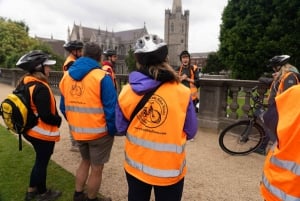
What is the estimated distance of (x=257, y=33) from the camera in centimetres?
2109

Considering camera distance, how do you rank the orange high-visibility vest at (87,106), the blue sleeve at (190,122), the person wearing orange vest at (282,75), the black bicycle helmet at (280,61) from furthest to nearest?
the black bicycle helmet at (280,61) < the person wearing orange vest at (282,75) < the orange high-visibility vest at (87,106) < the blue sleeve at (190,122)

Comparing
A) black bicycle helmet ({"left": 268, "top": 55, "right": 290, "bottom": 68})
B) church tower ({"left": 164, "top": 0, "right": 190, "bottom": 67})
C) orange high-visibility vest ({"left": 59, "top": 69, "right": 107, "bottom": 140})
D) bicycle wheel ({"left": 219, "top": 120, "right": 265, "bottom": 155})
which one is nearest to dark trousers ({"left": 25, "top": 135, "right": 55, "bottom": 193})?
orange high-visibility vest ({"left": 59, "top": 69, "right": 107, "bottom": 140})

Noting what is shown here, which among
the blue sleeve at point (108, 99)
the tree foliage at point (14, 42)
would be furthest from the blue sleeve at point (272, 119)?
the tree foliage at point (14, 42)

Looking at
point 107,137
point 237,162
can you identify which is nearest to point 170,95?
point 107,137

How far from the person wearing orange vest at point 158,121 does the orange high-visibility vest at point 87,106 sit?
91 cm

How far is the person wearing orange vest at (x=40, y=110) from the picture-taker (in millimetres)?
3518

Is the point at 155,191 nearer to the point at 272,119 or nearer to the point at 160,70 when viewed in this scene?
the point at 160,70

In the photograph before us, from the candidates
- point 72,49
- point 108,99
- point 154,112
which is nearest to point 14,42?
point 72,49

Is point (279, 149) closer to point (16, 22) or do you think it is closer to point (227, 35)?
point (227, 35)

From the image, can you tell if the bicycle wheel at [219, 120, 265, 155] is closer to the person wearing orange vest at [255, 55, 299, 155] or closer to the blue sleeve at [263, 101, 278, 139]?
the person wearing orange vest at [255, 55, 299, 155]

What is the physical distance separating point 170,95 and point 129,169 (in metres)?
0.83

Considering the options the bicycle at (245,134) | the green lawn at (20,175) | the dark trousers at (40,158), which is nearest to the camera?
the dark trousers at (40,158)

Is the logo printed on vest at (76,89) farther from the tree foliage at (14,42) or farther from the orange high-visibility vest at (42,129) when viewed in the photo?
the tree foliage at (14,42)

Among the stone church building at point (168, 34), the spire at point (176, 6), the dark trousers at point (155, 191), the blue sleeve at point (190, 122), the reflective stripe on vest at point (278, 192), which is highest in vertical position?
the spire at point (176, 6)
